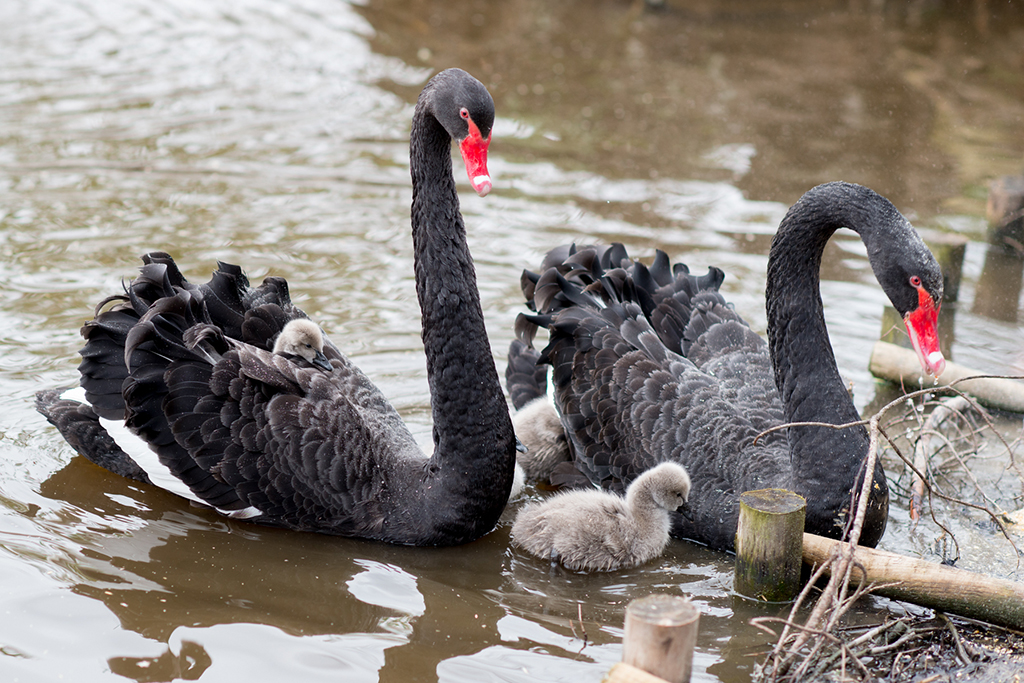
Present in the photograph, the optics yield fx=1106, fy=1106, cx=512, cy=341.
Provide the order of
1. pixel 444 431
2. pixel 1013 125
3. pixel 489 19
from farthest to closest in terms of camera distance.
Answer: pixel 489 19 → pixel 1013 125 → pixel 444 431

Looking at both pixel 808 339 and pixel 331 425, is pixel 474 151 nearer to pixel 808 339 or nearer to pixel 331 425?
pixel 331 425

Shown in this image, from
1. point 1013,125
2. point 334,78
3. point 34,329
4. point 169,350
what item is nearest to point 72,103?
point 334,78

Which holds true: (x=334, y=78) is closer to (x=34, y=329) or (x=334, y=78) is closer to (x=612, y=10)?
(x=612, y=10)

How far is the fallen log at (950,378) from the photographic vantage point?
553 cm

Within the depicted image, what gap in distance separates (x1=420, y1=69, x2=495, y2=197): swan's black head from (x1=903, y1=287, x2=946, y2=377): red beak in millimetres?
1593

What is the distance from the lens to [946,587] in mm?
3633

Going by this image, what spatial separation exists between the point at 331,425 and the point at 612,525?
1.15 meters

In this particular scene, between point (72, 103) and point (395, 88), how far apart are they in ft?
9.66

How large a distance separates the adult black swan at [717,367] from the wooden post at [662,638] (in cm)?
132

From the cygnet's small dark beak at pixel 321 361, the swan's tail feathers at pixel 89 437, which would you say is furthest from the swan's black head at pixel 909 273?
the swan's tail feathers at pixel 89 437

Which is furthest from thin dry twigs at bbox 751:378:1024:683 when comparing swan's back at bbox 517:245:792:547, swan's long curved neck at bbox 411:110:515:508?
swan's long curved neck at bbox 411:110:515:508

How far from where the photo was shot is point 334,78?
11.1 metres

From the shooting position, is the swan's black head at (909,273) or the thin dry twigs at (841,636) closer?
the thin dry twigs at (841,636)

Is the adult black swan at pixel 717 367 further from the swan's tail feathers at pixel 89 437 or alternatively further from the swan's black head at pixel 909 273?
the swan's tail feathers at pixel 89 437
